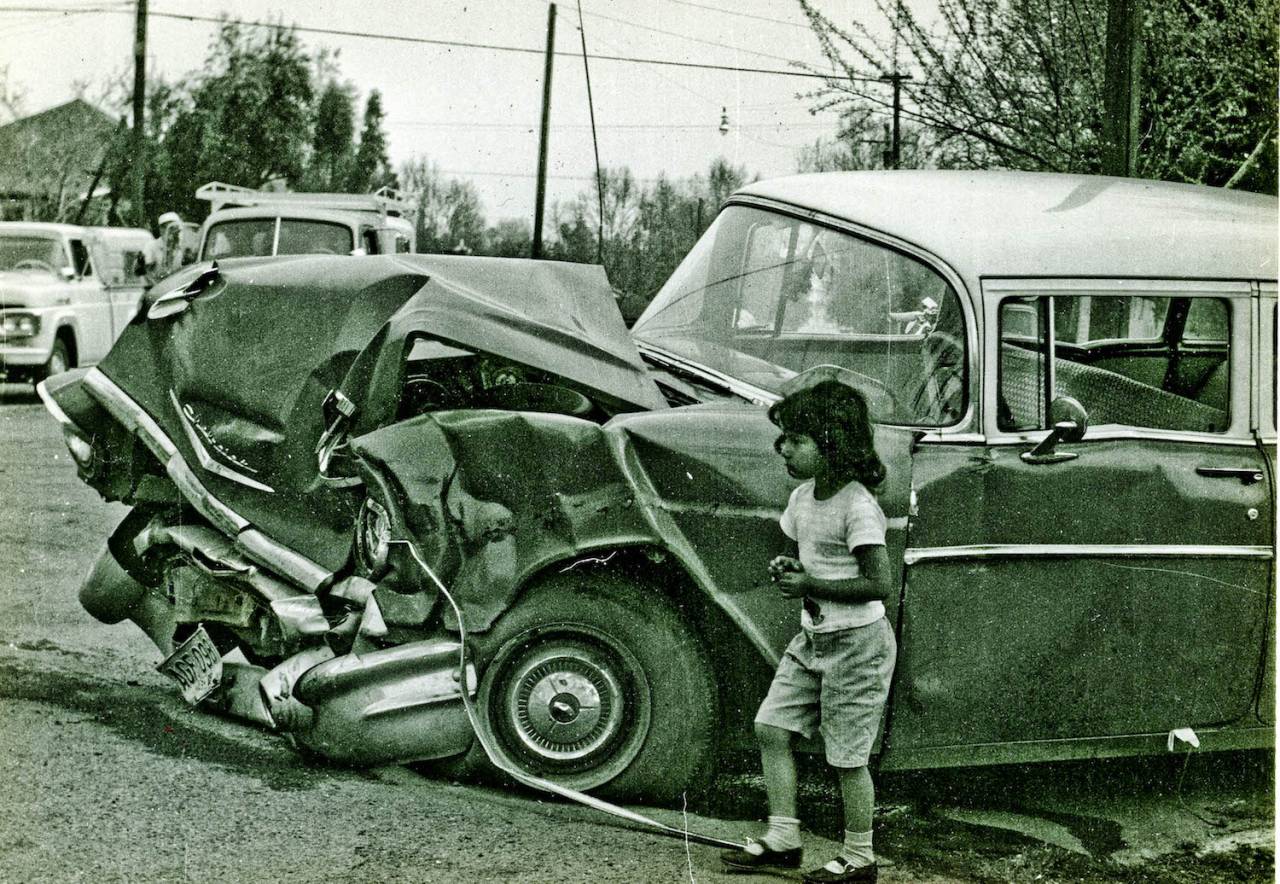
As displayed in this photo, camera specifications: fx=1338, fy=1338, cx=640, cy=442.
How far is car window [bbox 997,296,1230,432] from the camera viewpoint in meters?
4.02

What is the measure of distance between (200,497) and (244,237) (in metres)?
9.19

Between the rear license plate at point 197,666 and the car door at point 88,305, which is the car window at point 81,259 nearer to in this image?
the car door at point 88,305

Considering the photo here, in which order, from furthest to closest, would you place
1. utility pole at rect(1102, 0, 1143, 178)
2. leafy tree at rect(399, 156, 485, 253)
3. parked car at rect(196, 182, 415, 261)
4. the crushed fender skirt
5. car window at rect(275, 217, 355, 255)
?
parked car at rect(196, 182, 415, 261) → car window at rect(275, 217, 355, 255) → leafy tree at rect(399, 156, 485, 253) → utility pole at rect(1102, 0, 1143, 178) → the crushed fender skirt

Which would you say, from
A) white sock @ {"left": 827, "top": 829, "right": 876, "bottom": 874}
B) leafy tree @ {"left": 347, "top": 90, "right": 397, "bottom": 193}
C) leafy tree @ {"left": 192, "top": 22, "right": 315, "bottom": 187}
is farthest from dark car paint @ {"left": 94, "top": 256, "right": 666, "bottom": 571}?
leafy tree @ {"left": 347, "top": 90, "right": 397, "bottom": 193}

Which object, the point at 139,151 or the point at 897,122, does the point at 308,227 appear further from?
the point at 139,151

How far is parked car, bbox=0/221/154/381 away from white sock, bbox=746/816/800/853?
30.3ft

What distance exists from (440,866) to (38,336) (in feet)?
32.3

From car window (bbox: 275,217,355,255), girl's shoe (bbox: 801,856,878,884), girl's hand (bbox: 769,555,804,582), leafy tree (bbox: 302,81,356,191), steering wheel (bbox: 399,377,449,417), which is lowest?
girl's shoe (bbox: 801,856,878,884)

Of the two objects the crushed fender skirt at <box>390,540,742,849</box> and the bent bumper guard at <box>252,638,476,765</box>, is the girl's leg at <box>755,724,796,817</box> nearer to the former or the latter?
the crushed fender skirt at <box>390,540,742,849</box>

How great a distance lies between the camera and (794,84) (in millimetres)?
5500

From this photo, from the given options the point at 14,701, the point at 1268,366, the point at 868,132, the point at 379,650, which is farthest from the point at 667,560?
the point at 868,132

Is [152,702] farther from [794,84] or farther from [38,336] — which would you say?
[38,336]

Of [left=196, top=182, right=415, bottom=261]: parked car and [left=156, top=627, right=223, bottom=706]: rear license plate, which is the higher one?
[left=196, top=182, right=415, bottom=261]: parked car

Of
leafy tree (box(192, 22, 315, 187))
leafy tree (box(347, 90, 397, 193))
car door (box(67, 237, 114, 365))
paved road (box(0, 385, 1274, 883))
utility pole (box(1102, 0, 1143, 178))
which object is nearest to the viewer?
paved road (box(0, 385, 1274, 883))
